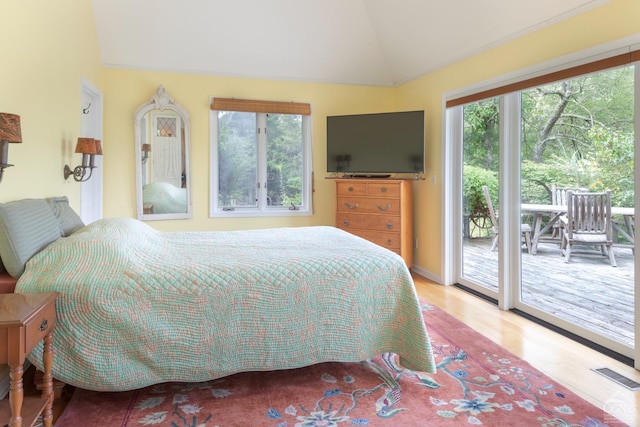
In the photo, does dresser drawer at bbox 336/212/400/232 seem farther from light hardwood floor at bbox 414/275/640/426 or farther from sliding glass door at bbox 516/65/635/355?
sliding glass door at bbox 516/65/635/355

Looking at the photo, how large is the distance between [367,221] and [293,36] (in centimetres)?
217

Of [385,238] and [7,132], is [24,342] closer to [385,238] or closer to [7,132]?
[7,132]

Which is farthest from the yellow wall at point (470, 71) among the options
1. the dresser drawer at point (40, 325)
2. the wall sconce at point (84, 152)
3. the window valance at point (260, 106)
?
the dresser drawer at point (40, 325)

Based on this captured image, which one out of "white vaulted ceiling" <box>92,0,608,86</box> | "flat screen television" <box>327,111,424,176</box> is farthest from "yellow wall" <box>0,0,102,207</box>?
"flat screen television" <box>327,111,424,176</box>

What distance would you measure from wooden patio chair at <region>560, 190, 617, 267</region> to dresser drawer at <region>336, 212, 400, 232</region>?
178 cm

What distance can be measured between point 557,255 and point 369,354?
74.6 inches

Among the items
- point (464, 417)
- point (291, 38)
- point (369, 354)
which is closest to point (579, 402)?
point (464, 417)

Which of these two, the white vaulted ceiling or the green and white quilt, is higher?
the white vaulted ceiling

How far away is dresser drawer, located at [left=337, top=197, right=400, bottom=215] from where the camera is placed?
4719 mm

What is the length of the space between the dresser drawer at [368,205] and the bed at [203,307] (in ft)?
7.47

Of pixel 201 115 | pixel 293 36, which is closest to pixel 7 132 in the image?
pixel 201 115

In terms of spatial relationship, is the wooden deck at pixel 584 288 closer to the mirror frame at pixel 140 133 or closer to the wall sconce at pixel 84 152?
the mirror frame at pixel 140 133

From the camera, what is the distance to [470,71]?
401 centimetres

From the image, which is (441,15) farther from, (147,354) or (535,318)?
(147,354)
